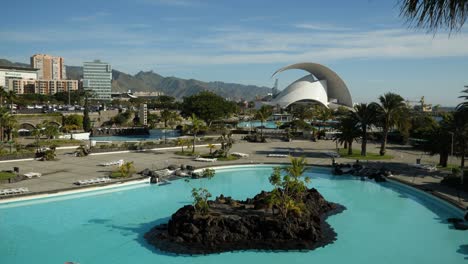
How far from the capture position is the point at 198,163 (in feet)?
97.4

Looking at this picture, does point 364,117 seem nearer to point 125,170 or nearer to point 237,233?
point 125,170

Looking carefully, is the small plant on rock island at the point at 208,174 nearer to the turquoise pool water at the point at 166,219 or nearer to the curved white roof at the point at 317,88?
the turquoise pool water at the point at 166,219

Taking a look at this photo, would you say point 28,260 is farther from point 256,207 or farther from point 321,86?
point 321,86

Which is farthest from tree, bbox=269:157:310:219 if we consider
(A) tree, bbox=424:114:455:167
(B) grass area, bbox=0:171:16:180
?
→ (B) grass area, bbox=0:171:16:180

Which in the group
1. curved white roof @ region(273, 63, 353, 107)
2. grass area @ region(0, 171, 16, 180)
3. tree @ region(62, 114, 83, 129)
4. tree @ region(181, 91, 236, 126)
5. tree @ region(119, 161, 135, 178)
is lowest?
grass area @ region(0, 171, 16, 180)

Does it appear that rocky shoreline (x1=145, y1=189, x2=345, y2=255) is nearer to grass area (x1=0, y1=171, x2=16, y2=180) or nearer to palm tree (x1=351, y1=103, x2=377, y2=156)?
grass area (x1=0, y1=171, x2=16, y2=180)

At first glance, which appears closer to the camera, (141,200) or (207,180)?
(141,200)

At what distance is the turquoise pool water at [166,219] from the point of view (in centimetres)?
1386

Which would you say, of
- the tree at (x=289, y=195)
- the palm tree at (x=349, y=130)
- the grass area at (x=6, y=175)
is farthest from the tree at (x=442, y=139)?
the grass area at (x=6, y=175)

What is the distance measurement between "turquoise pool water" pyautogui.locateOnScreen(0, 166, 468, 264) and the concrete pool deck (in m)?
1.47

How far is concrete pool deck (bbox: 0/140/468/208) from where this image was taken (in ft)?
71.9

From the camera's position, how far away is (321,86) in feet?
289

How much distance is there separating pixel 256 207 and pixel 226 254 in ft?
12.4

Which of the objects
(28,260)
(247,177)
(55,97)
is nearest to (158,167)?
(247,177)
